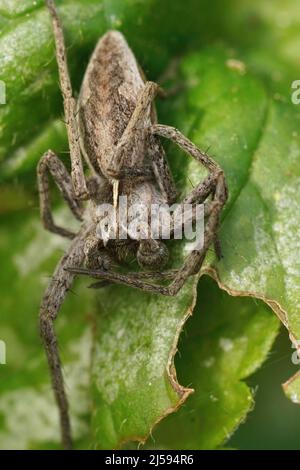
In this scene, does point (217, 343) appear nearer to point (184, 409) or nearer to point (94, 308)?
point (184, 409)

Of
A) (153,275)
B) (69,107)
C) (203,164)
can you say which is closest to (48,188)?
(69,107)

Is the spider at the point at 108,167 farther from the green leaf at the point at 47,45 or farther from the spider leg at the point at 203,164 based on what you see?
the green leaf at the point at 47,45

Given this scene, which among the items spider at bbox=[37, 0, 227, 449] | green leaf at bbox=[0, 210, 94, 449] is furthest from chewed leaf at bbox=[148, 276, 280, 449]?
green leaf at bbox=[0, 210, 94, 449]

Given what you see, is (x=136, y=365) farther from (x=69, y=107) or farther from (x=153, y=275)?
(x=69, y=107)

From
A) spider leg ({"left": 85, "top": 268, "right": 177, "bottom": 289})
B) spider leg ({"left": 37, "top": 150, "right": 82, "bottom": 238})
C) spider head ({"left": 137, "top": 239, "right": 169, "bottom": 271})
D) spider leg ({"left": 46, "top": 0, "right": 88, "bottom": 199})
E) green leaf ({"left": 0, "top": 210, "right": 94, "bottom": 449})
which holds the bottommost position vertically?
green leaf ({"left": 0, "top": 210, "right": 94, "bottom": 449})

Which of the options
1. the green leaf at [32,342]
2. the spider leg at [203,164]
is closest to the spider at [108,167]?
the spider leg at [203,164]

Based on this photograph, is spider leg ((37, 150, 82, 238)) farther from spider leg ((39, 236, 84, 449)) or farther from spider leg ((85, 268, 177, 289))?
spider leg ((85, 268, 177, 289))
